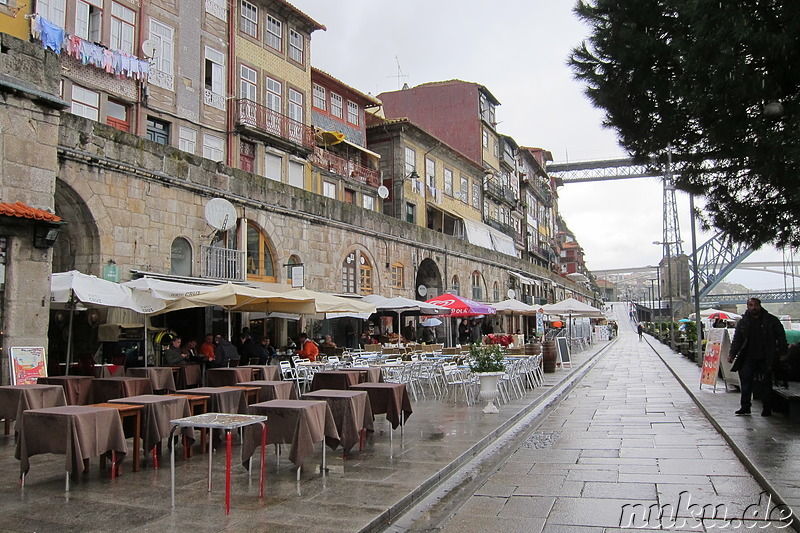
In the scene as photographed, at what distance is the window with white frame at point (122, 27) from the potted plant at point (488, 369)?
1432 cm

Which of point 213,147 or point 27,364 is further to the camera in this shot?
point 213,147

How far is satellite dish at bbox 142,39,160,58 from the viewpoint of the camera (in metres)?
19.1

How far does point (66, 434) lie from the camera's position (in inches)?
221

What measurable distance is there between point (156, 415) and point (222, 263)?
34.3ft

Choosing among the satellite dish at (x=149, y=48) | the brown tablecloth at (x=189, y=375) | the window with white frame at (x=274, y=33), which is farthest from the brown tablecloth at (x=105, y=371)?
the window with white frame at (x=274, y=33)

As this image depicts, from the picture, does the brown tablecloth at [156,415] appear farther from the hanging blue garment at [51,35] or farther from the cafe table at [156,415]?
the hanging blue garment at [51,35]

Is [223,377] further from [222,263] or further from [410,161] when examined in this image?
[410,161]

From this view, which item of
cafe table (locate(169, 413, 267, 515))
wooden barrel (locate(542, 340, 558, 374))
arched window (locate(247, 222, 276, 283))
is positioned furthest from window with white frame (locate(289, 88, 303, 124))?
cafe table (locate(169, 413, 267, 515))

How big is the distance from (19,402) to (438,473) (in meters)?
4.76

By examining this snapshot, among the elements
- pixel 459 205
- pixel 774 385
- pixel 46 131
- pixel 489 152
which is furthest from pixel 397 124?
pixel 774 385

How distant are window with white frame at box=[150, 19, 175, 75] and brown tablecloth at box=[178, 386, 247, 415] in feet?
49.0

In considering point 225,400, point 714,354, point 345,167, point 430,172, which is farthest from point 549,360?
point 430,172

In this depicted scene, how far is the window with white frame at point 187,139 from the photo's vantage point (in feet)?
66.6

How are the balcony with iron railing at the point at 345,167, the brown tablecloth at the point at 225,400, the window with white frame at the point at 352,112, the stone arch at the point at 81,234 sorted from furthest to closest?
the window with white frame at the point at 352,112
the balcony with iron railing at the point at 345,167
the stone arch at the point at 81,234
the brown tablecloth at the point at 225,400
